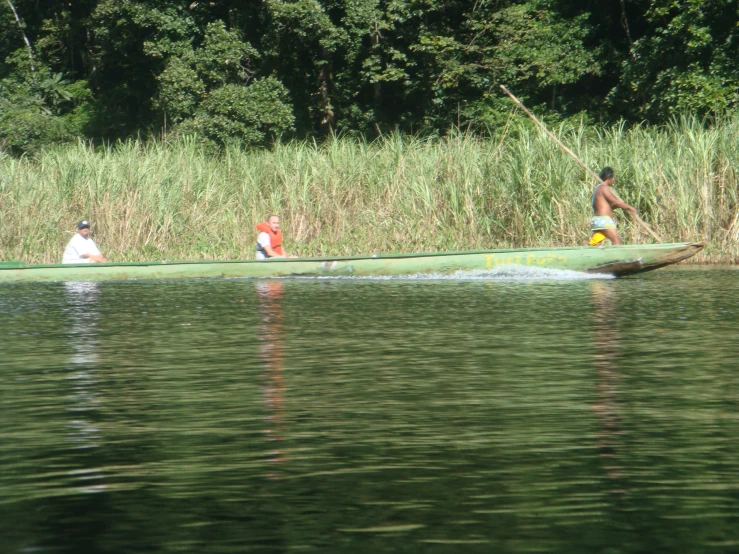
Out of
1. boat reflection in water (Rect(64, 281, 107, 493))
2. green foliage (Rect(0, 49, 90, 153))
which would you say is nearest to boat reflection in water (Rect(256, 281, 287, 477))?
boat reflection in water (Rect(64, 281, 107, 493))

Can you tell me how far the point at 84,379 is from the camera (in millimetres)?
6367

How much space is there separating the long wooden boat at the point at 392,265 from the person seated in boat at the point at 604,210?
23.9 inches

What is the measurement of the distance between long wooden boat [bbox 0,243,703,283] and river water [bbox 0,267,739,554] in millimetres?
3246

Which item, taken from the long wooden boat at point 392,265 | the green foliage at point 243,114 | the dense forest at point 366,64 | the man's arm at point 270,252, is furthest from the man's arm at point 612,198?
the green foliage at point 243,114

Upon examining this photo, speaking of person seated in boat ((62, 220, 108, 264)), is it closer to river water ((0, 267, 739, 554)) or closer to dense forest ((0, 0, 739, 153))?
river water ((0, 267, 739, 554))

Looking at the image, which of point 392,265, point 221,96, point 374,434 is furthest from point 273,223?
point 221,96

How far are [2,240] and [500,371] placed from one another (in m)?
11.6

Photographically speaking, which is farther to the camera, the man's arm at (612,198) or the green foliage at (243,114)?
the green foliage at (243,114)

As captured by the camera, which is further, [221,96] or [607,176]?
[221,96]

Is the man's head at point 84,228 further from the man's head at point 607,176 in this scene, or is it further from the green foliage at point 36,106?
the green foliage at point 36,106

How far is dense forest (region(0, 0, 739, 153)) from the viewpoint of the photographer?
23531 millimetres

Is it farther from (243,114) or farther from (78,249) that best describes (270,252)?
(243,114)

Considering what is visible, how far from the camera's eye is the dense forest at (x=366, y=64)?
23531 millimetres

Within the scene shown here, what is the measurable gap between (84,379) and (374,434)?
7.53 ft
